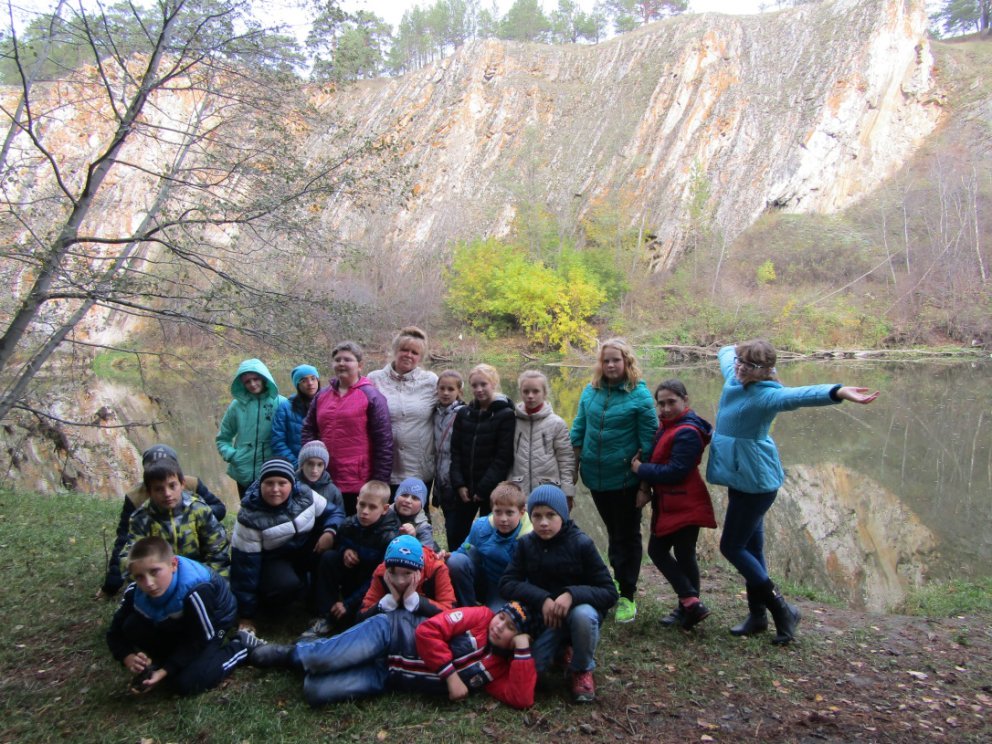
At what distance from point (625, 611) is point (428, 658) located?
1.57 meters

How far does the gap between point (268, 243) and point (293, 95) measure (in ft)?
4.40

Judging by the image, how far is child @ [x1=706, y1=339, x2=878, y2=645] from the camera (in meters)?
3.47

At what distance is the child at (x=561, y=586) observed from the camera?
3.04 meters

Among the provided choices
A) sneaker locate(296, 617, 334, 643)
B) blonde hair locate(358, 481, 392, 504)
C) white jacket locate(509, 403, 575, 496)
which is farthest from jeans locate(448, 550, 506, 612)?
sneaker locate(296, 617, 334, 643)

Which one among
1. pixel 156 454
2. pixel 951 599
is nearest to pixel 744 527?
pixel 951 599

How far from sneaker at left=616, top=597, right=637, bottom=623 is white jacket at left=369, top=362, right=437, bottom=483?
1592mm

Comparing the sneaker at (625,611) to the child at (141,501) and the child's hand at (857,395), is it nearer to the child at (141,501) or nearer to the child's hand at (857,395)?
the child's hand at (857,395)

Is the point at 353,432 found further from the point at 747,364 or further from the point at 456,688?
the point at 747,364

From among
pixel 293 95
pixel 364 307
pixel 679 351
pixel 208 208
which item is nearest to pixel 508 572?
pixel 364 307

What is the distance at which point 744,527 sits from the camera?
11.8 ft

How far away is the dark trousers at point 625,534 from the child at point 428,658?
1280mm

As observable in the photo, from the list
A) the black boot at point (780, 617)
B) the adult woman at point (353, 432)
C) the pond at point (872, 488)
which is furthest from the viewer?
the pond at point (872, 488)

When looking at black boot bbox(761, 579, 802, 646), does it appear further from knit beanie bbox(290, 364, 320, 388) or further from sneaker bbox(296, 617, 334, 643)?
knit beanie bbox(290, 364, 320, 388)

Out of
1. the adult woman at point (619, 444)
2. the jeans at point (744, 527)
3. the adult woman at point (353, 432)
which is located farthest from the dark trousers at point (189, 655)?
the jeans at point (744, 527)
